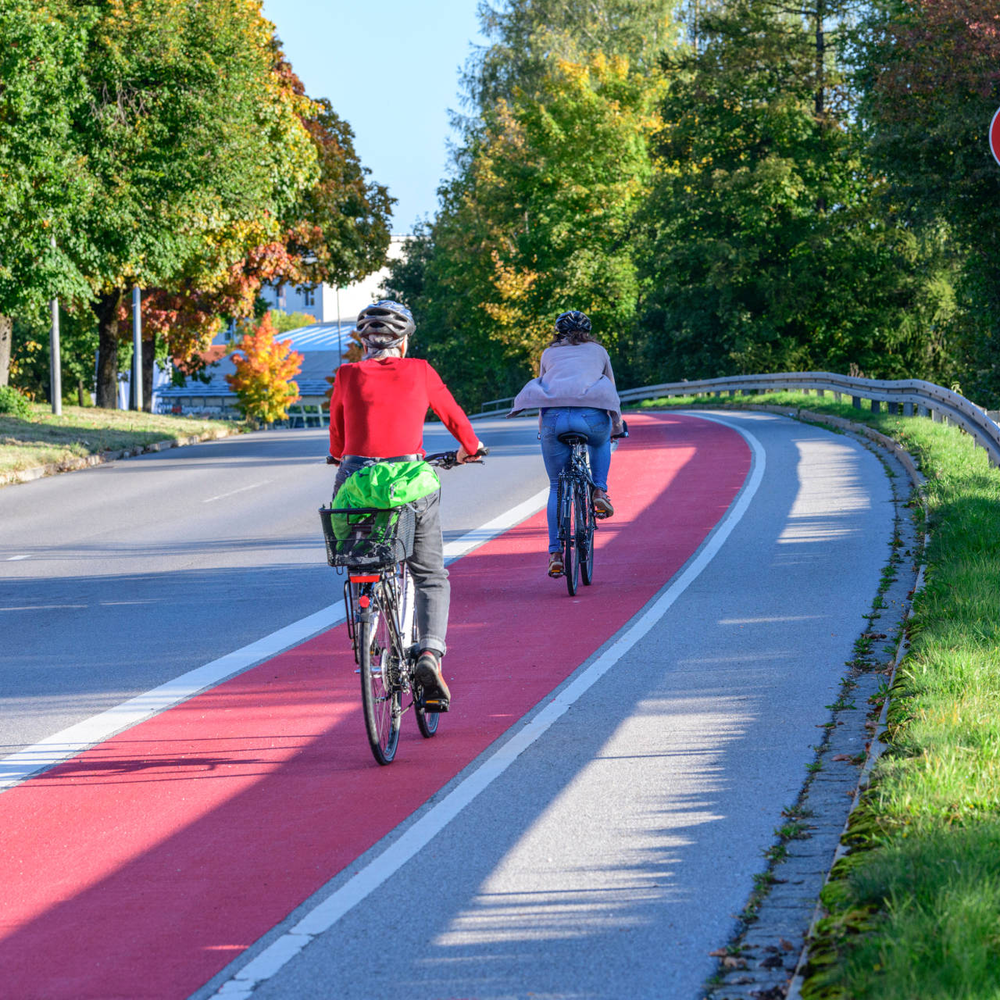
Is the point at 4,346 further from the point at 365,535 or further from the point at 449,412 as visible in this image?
the point at 365,535

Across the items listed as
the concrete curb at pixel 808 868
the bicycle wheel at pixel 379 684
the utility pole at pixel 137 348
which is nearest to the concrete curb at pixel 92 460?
the utility pole at pixel 137 348

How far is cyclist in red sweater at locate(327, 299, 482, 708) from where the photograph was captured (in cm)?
638

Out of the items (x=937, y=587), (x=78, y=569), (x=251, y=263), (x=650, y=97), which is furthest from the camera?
(x=650, y=97)

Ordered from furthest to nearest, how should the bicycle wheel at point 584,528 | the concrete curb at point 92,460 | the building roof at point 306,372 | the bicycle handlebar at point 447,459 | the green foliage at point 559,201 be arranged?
the building roof at point 306,372, the green foliage at point 559,201, the concrete curb at point 92,460, the bicycle wheel at point 584,528, the bicycle handlebar at point 447,459

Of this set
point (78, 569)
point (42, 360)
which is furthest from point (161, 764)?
point (42, 360)

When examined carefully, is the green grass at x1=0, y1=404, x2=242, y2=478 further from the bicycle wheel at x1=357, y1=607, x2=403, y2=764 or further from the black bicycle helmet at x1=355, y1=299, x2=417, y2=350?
the bicycle wheel at x1=357, y1=607, x2=403, y2=764

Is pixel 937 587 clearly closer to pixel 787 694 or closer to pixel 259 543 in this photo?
pixel 787 694

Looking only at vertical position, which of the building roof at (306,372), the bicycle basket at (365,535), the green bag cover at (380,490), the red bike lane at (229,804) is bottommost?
the red bike lane at (229,804)

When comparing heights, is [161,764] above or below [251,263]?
below

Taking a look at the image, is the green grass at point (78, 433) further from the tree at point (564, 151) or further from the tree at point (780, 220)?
the tree at point (564, 151)

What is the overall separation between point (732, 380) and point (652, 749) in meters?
35.2

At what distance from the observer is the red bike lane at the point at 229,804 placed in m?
4.41

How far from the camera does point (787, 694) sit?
7.21 metres

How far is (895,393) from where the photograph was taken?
24.1 metres
